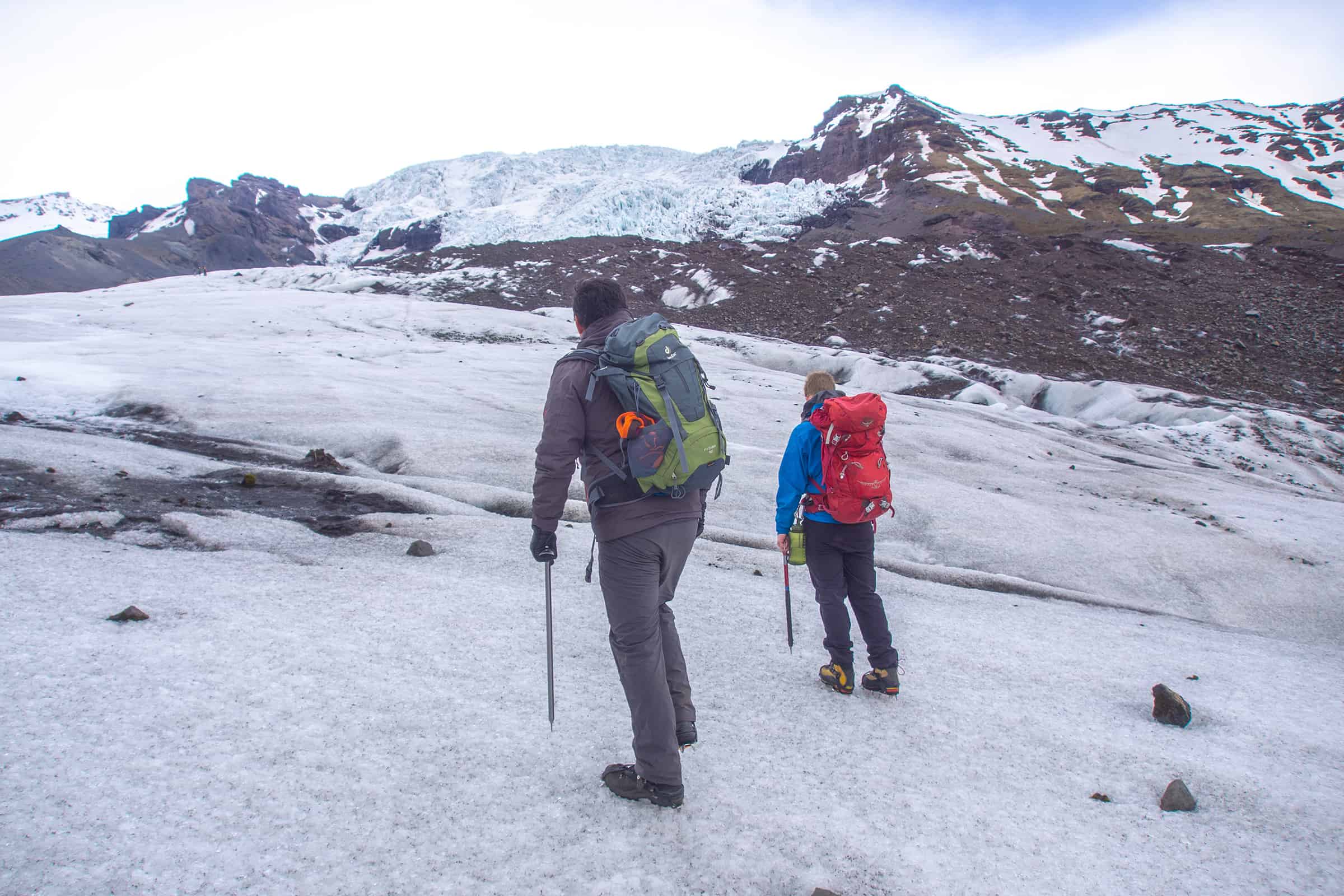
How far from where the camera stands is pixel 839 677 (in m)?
4.73

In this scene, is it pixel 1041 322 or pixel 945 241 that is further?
pixel 945 241

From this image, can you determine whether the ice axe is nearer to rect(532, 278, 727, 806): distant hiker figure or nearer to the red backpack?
rect(532, 278, 727, 806): distant hiker figure

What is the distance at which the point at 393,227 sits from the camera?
2477 inches

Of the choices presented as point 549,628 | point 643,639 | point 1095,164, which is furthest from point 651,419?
point 1095,164

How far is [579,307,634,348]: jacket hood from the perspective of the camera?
143 inches

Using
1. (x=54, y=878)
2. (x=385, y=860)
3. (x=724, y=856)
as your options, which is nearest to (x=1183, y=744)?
(x=724, y=856)

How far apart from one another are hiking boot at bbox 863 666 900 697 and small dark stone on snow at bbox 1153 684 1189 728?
5.76 ft

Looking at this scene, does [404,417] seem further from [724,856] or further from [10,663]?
[724,856]

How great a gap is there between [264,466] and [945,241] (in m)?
36.7

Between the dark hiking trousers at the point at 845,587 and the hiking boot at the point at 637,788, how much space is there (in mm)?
1691

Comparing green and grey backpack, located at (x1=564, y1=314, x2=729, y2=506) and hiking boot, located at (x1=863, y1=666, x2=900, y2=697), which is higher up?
green and grey backpack, located at (x1=564, y1=314, x2=729, y2=506)

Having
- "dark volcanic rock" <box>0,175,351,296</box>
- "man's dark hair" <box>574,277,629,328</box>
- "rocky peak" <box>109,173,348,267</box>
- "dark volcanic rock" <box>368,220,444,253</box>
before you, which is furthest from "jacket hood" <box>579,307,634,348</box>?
"rocky peak" <box>109,173,348,267</box>

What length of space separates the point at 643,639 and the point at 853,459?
194 cm

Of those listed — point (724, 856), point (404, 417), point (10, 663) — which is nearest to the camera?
point (724, 856)
